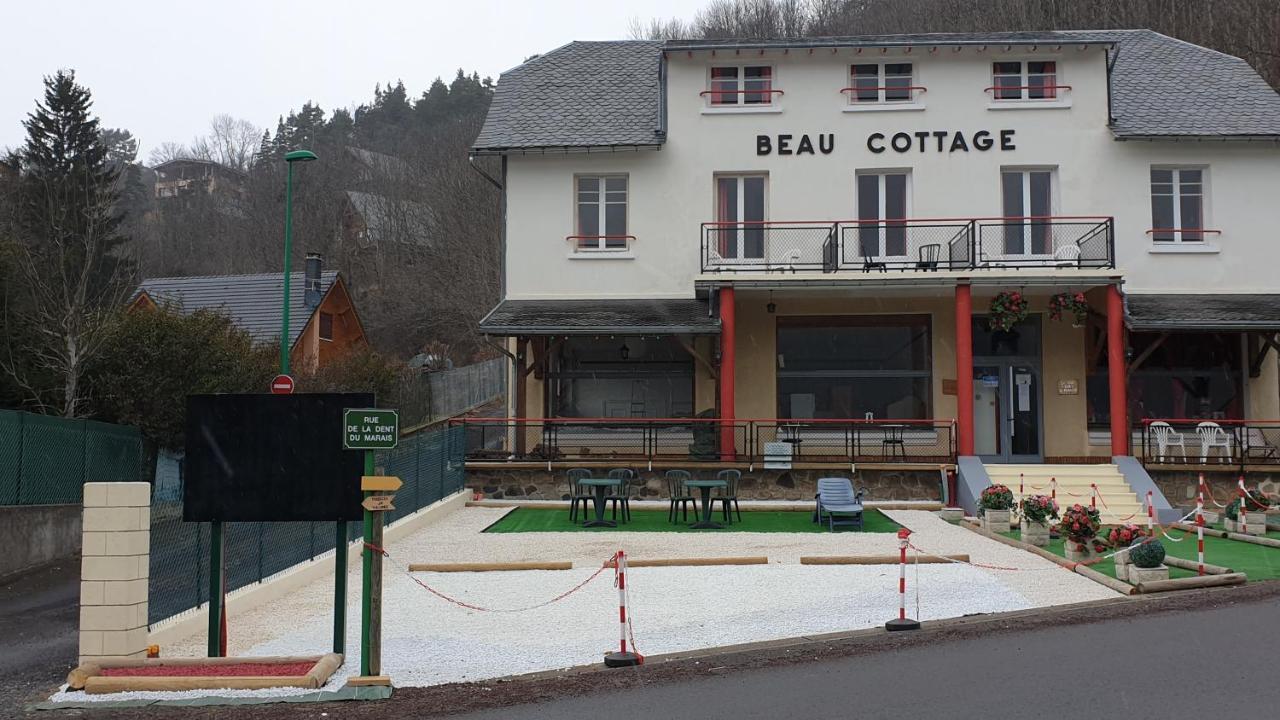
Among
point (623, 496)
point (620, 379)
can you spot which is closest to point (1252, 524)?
point (623, 496)

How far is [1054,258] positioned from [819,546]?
33.1 feet

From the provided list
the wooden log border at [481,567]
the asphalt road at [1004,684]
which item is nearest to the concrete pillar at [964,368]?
the wooden log border at [481,567]

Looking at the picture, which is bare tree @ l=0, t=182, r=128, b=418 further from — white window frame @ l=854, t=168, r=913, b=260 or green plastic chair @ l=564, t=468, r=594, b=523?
white window frame @ l=854, t=168, r=913, b=260

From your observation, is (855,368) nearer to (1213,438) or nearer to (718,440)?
(718,440)

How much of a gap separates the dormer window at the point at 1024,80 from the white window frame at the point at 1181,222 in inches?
112

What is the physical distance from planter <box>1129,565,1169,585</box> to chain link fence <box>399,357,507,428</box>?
19763 mm

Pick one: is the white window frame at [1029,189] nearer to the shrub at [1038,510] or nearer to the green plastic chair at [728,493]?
the green plastic chair at [728,493]

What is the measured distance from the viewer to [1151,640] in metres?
9.10

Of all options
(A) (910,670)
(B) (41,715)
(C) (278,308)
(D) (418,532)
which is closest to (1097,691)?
(A) (910,670)

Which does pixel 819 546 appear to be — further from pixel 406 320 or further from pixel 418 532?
pixel 406 320

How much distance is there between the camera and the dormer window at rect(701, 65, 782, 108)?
23938 millimetres

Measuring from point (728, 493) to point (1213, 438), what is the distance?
34.3 feet

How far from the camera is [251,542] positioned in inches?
489

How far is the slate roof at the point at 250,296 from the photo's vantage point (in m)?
35.5
